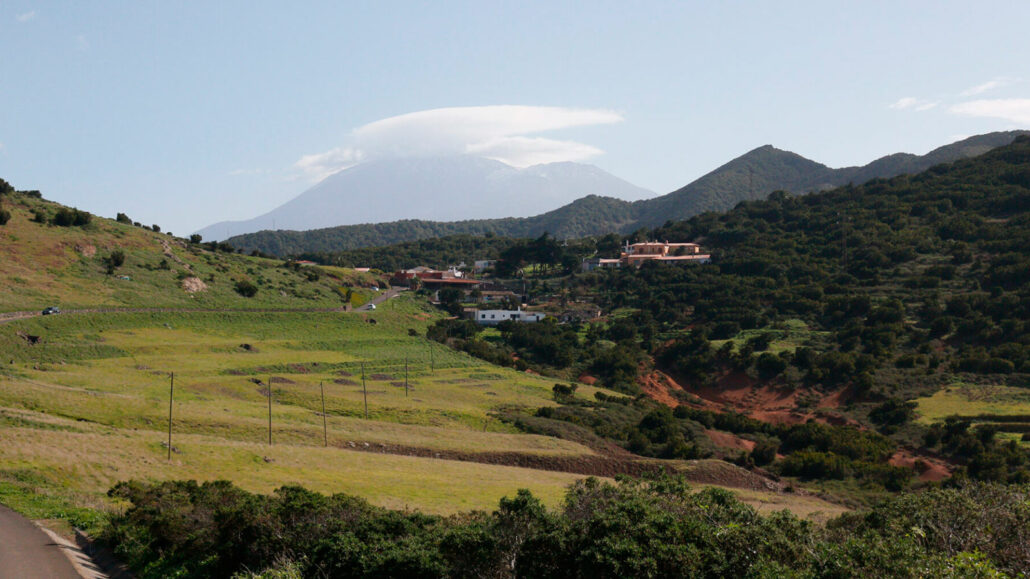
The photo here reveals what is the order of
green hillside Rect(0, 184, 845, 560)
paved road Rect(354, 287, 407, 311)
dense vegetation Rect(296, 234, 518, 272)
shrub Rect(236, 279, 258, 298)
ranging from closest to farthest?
green hillside Rect(0, 184, 845, 560), shrub Rect(236, 279, 258, 298), paved road Rect(354, 287, 407, 311), dense vegetation Rect(296, 234, 518, 272)

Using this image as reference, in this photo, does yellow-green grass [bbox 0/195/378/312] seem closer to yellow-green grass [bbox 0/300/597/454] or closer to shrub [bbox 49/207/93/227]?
shrub [bbox 49/207/93/227]

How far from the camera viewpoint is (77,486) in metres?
24.3

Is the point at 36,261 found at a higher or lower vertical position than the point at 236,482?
higher

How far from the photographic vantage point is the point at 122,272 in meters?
74.7

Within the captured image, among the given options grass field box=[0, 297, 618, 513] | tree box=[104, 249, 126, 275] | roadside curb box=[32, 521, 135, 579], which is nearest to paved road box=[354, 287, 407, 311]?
grass field box=[0, 297, 618, 513]

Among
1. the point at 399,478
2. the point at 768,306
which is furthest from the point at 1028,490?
the point at 768,306

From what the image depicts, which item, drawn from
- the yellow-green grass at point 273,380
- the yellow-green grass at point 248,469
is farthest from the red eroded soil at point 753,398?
the yellow-green grass at point 248,469

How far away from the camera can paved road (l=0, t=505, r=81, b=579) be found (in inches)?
609

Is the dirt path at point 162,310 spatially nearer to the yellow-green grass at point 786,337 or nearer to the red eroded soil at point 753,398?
the red eroded soil at point 753,398

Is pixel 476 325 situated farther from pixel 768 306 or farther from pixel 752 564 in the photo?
pixel 752 564

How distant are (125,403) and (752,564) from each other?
3222cm

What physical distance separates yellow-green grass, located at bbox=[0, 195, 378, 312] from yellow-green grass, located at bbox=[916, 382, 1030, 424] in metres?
61.3

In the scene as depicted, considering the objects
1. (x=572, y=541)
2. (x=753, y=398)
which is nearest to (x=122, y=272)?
(x=753, y=398)

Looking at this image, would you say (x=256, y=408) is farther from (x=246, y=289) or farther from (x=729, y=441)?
(x=246, y=289)
